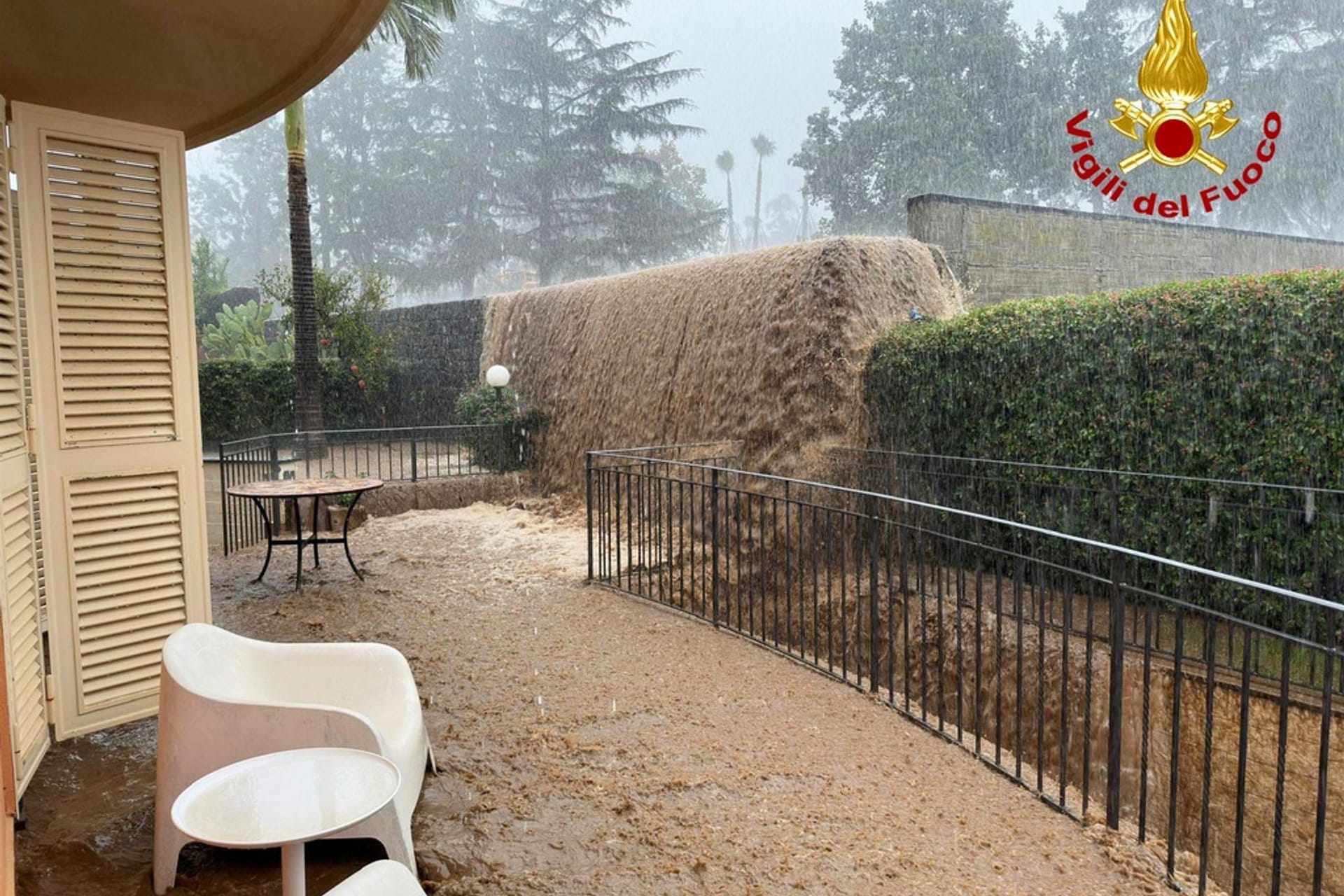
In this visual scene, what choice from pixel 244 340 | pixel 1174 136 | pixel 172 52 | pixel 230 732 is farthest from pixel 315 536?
pixel 1174 136

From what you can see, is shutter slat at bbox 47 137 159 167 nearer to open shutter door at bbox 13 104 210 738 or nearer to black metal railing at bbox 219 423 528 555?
open shutter door at bbox 13 104 210 738

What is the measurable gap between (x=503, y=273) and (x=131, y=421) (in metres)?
30.4

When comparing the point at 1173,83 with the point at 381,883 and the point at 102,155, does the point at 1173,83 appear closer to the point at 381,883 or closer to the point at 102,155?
the point at 102,155

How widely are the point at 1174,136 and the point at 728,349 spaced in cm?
747

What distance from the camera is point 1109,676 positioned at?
4672 mm

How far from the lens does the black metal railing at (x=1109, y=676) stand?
9.67 ft

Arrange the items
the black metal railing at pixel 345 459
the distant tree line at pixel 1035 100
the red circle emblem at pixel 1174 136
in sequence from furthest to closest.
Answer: the distant tree line at pixel 1035 100
the red circle emblem at pixel 1174 136
the black metal railing at pixel 345 459

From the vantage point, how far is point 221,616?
542cm

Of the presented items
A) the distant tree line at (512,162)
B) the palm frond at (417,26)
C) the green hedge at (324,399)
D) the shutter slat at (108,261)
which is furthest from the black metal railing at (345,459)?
the distant tree line at (512,162)

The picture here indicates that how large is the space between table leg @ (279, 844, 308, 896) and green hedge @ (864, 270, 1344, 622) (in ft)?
17.9

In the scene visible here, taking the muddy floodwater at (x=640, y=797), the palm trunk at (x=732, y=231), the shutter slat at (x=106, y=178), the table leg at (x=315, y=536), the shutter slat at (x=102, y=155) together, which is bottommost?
the muddy floodwater at (x=640, y=797)

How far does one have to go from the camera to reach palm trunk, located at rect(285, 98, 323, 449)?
11.5m

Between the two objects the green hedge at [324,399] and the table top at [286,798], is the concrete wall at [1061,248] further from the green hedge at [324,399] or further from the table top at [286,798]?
the table top at [286,798]

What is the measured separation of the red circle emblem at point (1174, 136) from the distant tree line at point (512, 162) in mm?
15415
